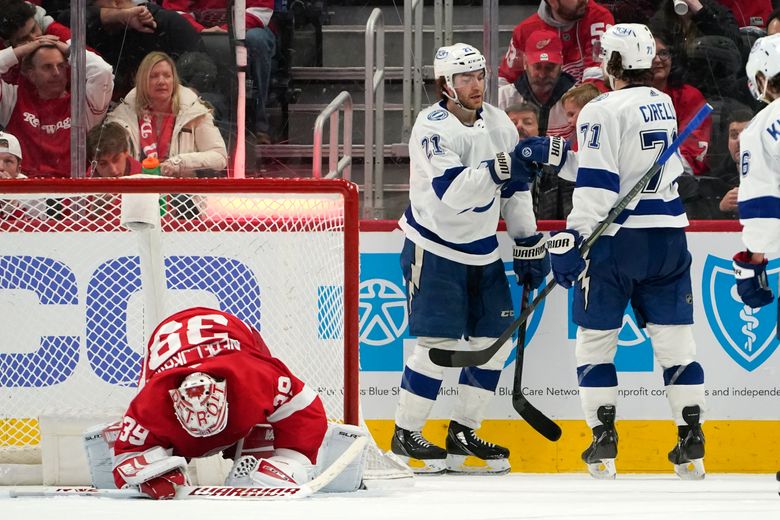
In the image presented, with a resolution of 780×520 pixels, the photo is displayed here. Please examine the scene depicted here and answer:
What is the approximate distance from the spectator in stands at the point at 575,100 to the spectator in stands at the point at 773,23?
0.66 metres

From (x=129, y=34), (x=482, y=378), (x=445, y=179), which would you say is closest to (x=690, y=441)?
(x=482, y=378)

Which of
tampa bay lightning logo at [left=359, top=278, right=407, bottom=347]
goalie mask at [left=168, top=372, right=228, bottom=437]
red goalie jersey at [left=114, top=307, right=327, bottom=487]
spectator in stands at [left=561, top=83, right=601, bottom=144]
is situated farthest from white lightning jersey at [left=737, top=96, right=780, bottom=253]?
goalie mask at [left=168, top=372, right=228, bottom=437]

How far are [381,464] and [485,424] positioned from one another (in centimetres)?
104

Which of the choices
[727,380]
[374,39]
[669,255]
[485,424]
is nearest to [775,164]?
[669,255]

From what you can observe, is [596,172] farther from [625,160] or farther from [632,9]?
[632,9]

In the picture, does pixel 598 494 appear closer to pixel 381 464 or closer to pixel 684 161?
pixel 381 464

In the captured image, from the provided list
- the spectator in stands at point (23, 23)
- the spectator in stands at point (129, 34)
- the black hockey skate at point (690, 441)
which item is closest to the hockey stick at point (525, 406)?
the black hockey skate at point (690, 441)

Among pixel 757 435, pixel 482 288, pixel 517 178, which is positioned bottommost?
pixel 757 435

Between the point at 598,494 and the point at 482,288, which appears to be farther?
the point at 482,288

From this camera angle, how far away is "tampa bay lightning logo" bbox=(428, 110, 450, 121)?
14.0 ft

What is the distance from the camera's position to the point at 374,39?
15.7 ft

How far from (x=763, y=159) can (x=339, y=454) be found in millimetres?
1329

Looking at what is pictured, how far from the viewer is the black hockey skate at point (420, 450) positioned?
427 centimetres

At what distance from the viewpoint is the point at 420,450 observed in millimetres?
4270
